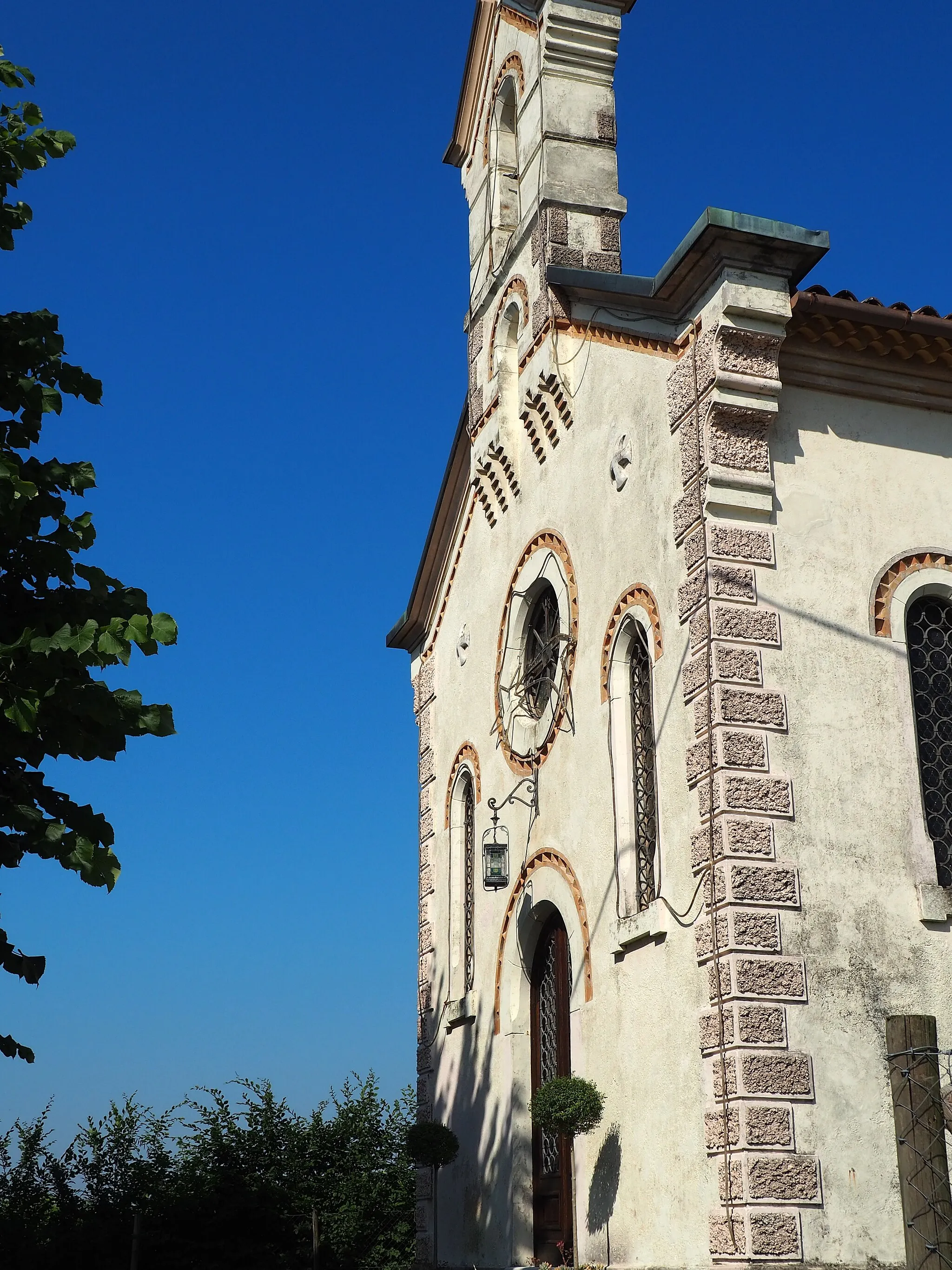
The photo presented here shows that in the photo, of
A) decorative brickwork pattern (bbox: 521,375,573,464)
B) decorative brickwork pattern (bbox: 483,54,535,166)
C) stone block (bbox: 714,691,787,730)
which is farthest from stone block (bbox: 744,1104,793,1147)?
decorative brickwork pattern (bbox: 483,54,535,166)

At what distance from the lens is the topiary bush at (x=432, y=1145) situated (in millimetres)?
14516

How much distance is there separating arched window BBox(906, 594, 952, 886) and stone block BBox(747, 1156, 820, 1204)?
2.36 meters

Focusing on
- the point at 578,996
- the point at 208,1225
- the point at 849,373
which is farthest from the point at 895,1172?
the point at 208,1225

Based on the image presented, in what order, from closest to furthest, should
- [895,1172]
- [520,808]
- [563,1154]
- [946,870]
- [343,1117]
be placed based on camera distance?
[895,1172] → [946,870] → [563,1154] → [520,808] → [343,1117]

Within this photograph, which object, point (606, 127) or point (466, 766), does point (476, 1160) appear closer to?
point (466, 766)

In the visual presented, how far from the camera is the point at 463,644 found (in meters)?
16.4

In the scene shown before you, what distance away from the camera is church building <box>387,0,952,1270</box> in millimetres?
9844

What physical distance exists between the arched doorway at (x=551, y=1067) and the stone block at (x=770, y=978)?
10.0ft

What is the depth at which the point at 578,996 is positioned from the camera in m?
12.3

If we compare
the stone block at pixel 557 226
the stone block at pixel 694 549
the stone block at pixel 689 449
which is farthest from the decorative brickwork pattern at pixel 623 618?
the stone block at pixel 557 226

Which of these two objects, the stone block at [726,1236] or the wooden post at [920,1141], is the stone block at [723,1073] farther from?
the wooden post at [920,1141]

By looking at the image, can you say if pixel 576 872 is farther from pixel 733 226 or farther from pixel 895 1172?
pixel 733 226

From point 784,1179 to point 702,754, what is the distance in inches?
113

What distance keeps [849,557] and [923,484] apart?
1041 mm
